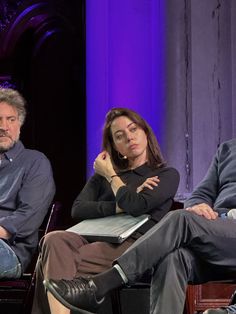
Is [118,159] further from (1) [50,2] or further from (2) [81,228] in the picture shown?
(1) [50,2]

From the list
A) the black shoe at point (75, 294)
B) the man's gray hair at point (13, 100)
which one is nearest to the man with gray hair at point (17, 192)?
the man's gray hair at point (13, 100)

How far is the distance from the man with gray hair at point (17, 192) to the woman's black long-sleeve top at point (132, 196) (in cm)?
19

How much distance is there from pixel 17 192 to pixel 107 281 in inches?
37.8

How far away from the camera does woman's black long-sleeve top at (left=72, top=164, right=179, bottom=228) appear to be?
311cm

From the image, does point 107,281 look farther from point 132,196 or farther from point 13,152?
point 13,152

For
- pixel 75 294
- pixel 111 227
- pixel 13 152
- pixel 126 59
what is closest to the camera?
pixel 75 294

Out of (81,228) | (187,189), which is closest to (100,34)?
(187,189)

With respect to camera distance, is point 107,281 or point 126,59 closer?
point 107,281

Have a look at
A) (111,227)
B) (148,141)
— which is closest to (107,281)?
(111,227)

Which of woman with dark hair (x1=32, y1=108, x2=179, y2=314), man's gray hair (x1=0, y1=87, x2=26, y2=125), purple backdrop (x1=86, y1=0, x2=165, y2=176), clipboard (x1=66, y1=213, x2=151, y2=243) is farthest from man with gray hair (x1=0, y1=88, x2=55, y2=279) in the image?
purple backdrop (x1=86, y1=0, x2=165, y2=176)

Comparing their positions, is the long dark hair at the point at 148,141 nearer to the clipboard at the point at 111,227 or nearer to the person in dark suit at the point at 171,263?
the clipboard at the point at 111,227

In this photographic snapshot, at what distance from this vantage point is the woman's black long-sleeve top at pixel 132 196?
10.2 feet

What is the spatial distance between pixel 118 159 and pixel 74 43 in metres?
1.49

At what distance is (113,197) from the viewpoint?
3.37 metres
